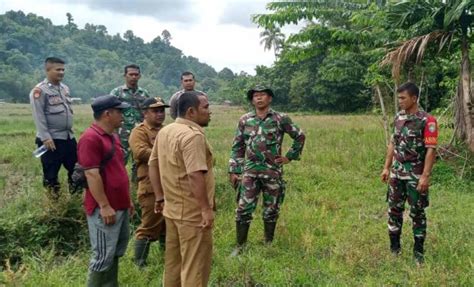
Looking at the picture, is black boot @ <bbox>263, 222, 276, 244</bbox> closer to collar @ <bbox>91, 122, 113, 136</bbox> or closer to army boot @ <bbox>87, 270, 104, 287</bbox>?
army boot @ <bbox>87, 270, 104, 287</bbox>

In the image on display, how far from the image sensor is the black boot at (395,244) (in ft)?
13.9

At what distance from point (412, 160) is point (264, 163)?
139cm

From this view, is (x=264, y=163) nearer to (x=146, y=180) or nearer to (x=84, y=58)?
(x=146, y=180)

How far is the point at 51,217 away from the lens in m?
4.55

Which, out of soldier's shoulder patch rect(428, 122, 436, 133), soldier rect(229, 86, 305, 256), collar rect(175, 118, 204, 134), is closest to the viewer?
collar rect(175, 118, 204, 134)

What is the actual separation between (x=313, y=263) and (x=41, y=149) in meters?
3.07

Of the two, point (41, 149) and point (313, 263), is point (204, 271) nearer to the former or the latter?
point (313, 263)

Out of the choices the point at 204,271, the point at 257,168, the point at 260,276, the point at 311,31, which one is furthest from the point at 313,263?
the point at 311,31

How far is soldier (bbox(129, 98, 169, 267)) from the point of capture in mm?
3998

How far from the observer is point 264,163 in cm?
440

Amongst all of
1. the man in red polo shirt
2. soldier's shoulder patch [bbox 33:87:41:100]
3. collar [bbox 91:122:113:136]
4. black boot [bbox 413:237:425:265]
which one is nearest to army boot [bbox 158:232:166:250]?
the man in red polo shirt

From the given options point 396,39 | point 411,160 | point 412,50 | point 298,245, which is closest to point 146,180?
point 298,245

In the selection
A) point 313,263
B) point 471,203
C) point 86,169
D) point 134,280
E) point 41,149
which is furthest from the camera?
point 471,203

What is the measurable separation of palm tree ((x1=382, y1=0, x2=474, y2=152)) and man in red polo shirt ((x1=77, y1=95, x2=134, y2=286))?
19.2 feet
